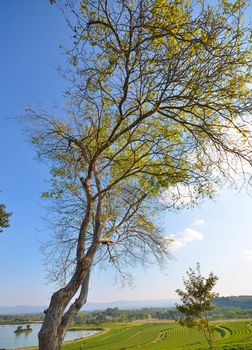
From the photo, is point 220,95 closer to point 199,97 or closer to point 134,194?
point 199,97

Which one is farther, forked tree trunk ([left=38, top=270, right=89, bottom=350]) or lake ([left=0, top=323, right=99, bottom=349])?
lake ([left=0, top=323, right=99, bottom=349])

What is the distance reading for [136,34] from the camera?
5.76 m

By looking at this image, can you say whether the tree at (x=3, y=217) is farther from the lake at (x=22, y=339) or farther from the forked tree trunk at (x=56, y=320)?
the lake at (x=22, y=339)

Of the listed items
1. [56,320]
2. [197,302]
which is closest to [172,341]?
[197,302]

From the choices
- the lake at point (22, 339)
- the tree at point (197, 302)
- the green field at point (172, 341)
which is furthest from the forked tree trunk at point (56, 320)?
the lake at point (22, 339)

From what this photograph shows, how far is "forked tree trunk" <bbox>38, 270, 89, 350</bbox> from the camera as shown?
578 centimetres

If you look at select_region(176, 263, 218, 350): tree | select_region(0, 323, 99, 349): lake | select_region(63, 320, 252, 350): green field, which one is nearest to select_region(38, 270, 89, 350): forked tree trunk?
select_region(176, 263, 218, 350): tree

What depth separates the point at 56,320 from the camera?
19.6ft

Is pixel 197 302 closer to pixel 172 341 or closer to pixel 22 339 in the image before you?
pixel 172 341

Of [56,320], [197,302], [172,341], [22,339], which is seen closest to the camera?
[56,320]

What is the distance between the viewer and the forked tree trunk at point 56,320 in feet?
19.0

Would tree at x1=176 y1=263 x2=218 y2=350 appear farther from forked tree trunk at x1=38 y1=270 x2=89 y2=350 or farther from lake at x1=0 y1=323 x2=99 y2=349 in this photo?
lake at x1=0 y1=323 x2=99 y2=349

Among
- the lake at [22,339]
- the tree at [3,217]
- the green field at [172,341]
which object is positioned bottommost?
the green field at [172,341]

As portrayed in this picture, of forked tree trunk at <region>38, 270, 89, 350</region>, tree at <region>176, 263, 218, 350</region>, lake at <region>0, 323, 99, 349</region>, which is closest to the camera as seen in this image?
forked tree trunk at <region>38, 270, 89, 350</region>
